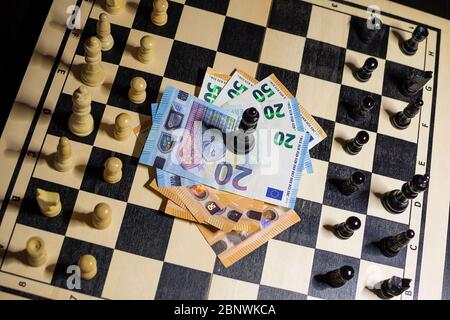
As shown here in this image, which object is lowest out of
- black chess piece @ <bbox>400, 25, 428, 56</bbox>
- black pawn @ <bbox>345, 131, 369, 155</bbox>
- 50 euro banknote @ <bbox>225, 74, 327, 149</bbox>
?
black pawn @ <bbox>345, 131, 369, 155</bbox>

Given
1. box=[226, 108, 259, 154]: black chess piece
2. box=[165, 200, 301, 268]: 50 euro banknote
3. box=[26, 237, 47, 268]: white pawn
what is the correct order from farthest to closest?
box=[226, 108, 259, 154]: black chess piece < box=[165, 200, 301, 268]: 50 euro banknote < box=[26, 237, 47, 268]: white pawn

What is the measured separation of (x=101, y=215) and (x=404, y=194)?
4.06 ft

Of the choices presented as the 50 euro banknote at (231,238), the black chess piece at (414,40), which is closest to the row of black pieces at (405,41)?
the black chess piece at (414,40)

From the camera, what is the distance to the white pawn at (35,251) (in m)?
1.93

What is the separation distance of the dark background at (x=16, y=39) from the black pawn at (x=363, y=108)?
1.47 m

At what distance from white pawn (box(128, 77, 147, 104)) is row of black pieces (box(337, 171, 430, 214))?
2.99ft

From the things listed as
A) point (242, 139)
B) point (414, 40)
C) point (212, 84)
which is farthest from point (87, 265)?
point (414, 40)

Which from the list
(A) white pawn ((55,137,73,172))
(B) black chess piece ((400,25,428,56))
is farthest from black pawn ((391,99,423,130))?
(A) white pawn ((55,137,73,172))

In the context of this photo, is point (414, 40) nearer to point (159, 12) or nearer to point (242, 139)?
point (242, 139)

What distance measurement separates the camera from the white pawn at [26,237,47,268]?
6.35ft

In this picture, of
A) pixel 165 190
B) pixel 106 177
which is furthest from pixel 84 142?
pixel 165 190

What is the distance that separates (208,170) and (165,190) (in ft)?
0.64

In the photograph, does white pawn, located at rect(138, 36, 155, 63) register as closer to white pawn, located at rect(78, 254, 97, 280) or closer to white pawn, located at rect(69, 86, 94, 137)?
white pawn, located at rect(69, 86, 94, 137)

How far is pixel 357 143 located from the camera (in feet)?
7.61
